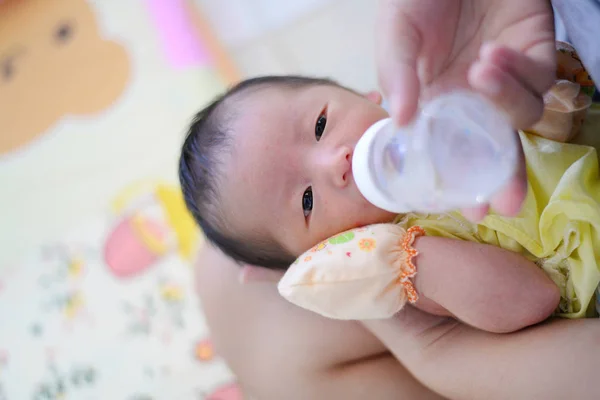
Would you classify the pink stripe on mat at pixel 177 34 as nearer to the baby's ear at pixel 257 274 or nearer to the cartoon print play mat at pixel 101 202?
the cartoon print play mat at pixel 101 202

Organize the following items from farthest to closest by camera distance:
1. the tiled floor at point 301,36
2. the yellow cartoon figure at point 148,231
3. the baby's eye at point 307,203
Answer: the tiled floor at point 301,36, the yellow cartoon figure at point 148,231, the baby's eye at point 307,203

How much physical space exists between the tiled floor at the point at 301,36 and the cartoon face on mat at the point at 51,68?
42 cm

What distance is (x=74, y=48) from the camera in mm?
2316

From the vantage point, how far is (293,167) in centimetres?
100

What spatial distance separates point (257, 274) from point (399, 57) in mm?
589

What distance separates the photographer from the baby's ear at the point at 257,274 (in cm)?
116

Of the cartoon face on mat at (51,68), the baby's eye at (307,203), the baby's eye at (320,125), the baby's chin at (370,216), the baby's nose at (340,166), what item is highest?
the cartoon face on mat at (51,68)

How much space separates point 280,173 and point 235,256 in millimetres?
217

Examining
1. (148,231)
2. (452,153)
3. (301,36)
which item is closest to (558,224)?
(452,153)

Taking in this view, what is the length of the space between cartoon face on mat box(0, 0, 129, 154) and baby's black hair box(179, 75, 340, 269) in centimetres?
122

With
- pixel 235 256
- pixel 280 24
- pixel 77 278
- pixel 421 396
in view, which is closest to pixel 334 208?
pixel 235 256

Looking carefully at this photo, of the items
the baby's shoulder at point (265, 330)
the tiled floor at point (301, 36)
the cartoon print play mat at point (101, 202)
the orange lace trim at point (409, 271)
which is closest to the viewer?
the orange lace trim at point (409, 271)

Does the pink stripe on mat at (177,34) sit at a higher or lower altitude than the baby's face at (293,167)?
higher

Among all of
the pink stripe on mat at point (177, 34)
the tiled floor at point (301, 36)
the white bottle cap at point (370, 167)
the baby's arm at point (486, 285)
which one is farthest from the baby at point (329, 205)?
the pink stripe on mat at point (177, 34)
